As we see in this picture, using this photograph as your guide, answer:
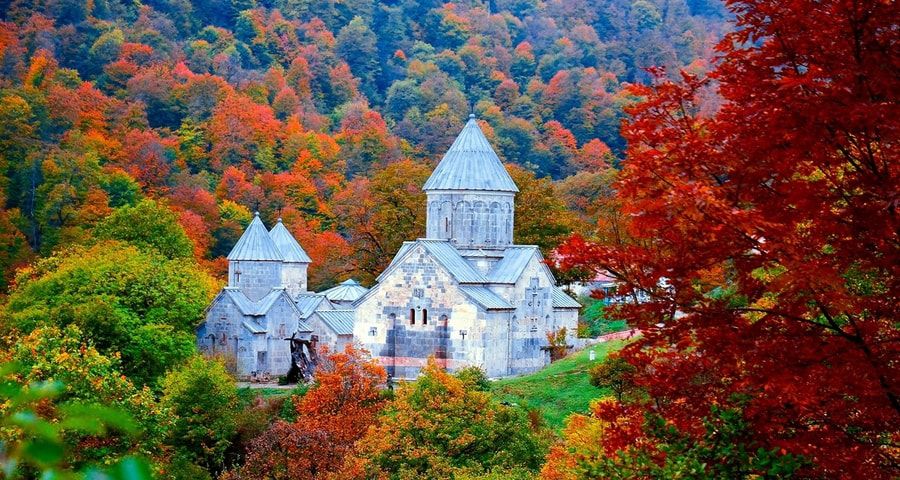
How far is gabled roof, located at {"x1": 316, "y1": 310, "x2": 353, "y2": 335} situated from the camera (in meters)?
39.8

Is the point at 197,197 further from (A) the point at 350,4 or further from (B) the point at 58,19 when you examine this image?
(A) the point at 350,4

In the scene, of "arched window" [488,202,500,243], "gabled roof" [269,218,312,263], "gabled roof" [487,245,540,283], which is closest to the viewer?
"gabled roof" [487,245,540,283]

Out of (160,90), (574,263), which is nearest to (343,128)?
(160,90)

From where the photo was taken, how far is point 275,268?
41.5 m

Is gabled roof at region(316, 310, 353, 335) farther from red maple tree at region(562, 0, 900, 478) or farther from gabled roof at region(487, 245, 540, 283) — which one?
red maple tree at region(562, 0, 900, 478)

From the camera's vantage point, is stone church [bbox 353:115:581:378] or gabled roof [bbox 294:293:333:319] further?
gabled roof [bbox 294:293:333:319]

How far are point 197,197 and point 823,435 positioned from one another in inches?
2288

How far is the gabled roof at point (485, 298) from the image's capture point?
111 ft

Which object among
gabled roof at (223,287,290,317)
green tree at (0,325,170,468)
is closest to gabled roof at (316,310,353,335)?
gabled roof at (223,287,290,317)

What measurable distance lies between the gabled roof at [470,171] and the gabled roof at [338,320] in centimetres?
595

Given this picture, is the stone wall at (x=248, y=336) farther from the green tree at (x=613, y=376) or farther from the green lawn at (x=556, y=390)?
the green tree at (x=613, y=376)

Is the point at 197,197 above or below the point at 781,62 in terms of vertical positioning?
above

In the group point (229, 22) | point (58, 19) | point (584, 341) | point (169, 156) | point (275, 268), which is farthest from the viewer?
point (229, 22)

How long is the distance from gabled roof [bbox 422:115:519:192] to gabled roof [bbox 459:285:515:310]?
3.00 metres
